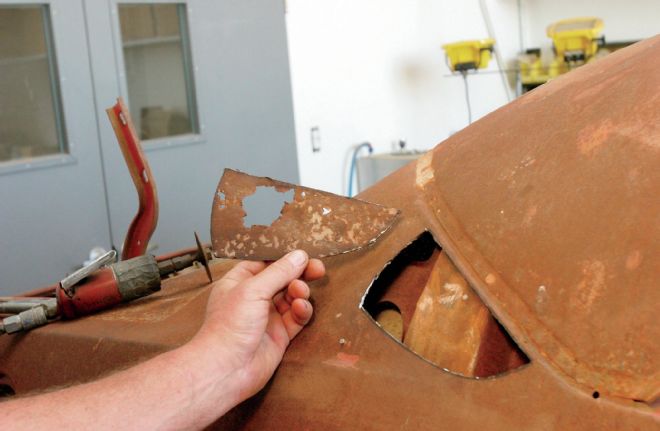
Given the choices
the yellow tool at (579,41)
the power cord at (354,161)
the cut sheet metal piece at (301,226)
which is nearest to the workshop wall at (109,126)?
the power cord at (354,161)

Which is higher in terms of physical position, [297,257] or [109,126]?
[109,126]

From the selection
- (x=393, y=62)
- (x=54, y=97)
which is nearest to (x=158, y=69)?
(x=54, y=97)

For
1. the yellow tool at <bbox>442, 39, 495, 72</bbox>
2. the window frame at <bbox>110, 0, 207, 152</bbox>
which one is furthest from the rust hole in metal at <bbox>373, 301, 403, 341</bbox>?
the yellow tool at <bbox>442, 39, 495, 72</bbox>

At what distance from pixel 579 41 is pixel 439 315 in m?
3.15

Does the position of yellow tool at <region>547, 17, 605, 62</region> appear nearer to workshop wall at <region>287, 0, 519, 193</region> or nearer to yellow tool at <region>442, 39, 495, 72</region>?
yellow tool at <region>442, 39, 495, 72</region>

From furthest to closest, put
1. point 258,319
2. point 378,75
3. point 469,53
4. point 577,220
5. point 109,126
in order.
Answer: point 378,75 < point 469,53 < point 109,126 < point 258,319 < point 577,220

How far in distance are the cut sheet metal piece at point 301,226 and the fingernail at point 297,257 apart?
1.1 inches

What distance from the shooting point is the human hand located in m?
1.06

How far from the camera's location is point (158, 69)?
10.3ft

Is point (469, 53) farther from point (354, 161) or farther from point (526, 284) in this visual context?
point (526, 284)

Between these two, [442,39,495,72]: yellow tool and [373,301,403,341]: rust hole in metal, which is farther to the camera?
[442,39,495,72]: yellow tool

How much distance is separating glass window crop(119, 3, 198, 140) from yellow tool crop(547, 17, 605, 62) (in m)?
1.92

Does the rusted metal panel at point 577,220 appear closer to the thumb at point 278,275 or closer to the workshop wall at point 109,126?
the thumb at point 278,275

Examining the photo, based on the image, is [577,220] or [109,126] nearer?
[577,220]
